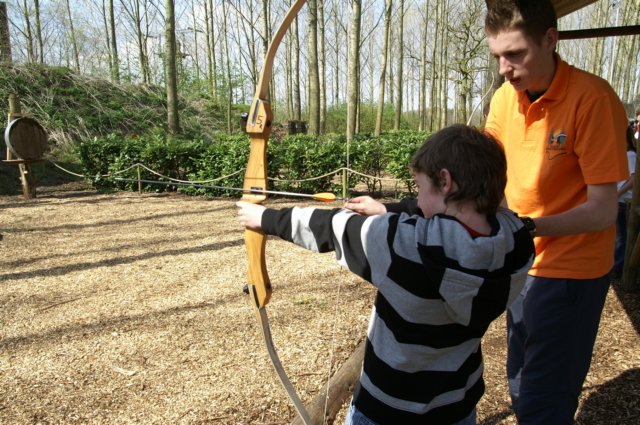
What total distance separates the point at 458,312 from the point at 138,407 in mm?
2260

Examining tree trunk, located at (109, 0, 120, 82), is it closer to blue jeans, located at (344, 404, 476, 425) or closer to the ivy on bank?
the ivy on bank

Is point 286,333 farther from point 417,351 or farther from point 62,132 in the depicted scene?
point 62,132

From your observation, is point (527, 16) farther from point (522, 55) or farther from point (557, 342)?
point (557, 342)

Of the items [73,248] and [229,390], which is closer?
[229,390]

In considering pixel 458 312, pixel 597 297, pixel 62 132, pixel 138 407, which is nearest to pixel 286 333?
pixel 138 407

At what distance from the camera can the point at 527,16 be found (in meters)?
1.33

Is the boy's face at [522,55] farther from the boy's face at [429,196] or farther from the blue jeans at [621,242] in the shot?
the blue jeans at [621,242]

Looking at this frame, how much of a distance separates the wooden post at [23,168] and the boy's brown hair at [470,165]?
10363mm

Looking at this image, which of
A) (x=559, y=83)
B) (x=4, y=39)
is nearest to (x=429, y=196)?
(x=559, y=83)

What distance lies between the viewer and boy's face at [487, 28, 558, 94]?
4.50 ft

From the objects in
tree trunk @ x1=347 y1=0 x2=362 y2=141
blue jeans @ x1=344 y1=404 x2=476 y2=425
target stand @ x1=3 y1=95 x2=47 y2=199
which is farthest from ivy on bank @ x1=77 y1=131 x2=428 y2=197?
blue jeans @ x1=344 y1=404 x2=476 y2=425

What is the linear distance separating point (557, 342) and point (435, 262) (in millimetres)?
819

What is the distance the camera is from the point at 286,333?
3521 millimetres

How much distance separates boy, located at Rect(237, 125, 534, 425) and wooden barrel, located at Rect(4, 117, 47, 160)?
9.78 metres
